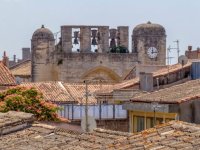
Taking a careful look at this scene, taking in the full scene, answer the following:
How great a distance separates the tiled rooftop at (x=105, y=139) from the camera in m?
9.85

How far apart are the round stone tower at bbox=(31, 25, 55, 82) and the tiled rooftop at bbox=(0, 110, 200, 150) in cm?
5065

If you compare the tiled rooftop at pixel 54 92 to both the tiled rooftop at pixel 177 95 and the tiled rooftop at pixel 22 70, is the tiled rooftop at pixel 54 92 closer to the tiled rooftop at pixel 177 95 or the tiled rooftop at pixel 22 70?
the tiled rooftop at pixel 177 95

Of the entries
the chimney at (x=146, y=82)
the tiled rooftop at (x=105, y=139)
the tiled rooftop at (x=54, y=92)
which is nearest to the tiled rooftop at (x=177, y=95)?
the tiled rooftop at (x=105, y=139)

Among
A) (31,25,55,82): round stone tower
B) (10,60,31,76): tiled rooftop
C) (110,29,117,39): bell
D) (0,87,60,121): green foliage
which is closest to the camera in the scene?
(0,87,60,121): green foliage

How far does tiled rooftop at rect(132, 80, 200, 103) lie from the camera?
65.1 feet

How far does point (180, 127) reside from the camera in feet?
34.1

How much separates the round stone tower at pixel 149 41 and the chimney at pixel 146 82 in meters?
32.5

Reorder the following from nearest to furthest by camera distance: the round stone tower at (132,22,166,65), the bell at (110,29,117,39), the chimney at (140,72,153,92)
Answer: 1. the chimney at (140,72,153,92)
2. the bell at (110,29,117,39)
3. the round stone tower at (132,22,166,65)

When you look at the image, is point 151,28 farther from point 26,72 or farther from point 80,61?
point 26,72

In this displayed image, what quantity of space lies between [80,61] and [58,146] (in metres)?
52.2

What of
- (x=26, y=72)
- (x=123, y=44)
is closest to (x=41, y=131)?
(x=123, y=44)

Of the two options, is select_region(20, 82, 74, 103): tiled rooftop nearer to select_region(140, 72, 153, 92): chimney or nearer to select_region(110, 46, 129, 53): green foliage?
select_region(140, 72, 153, 92): chimney

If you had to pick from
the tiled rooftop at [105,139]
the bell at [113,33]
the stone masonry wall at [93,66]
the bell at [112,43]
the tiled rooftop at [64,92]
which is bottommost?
the tiled rooftop at [64,92]

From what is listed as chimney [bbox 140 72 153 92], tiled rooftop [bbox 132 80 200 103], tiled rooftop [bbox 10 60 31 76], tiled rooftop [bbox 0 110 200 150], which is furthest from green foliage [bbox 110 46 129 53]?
tiled rooftop [bbox 0 110 200 150]
